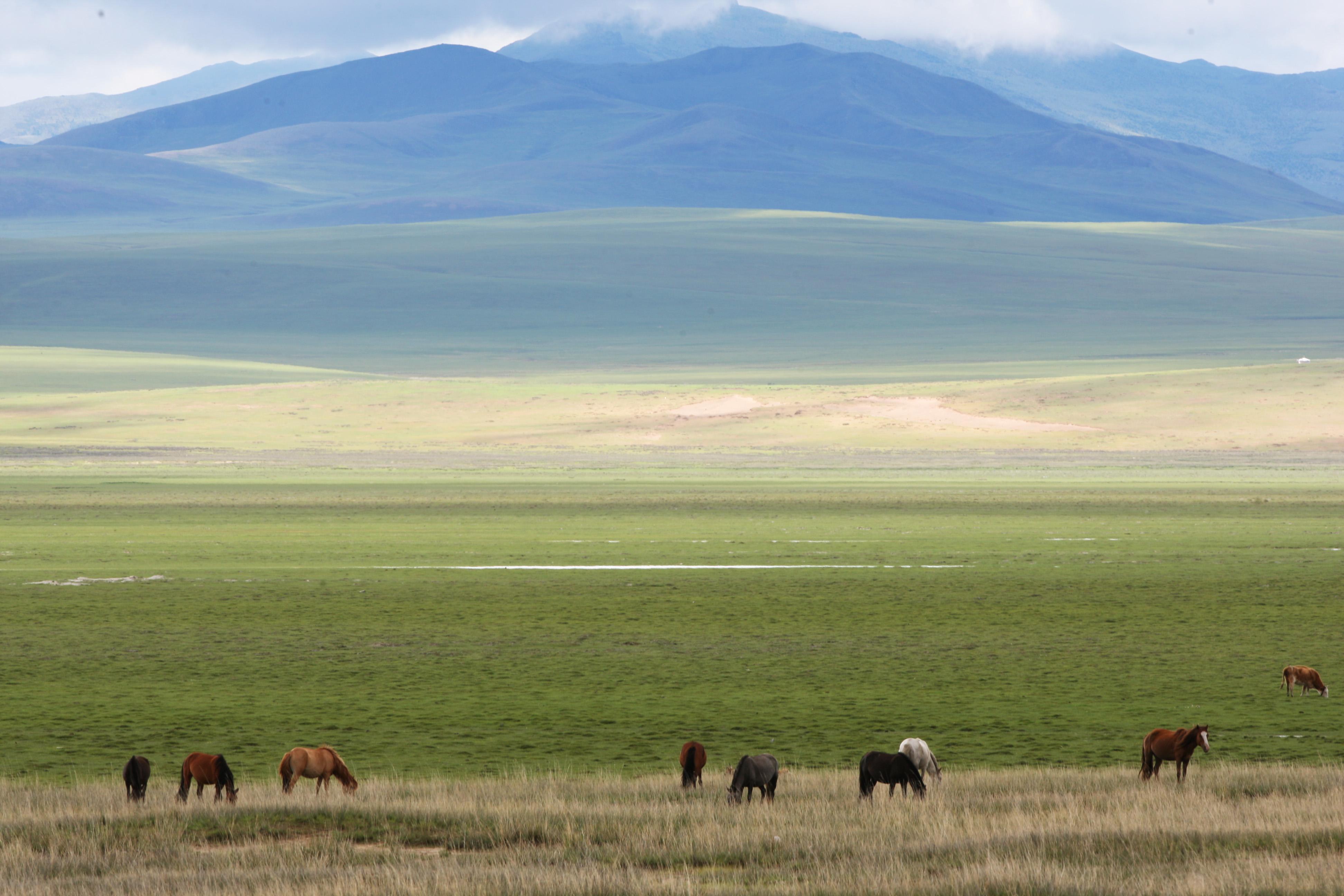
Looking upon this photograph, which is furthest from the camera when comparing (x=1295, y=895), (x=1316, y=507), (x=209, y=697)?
(x=1316, y=507)

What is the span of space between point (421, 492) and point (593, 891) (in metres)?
30.5

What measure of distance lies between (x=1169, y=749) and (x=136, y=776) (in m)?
5.83

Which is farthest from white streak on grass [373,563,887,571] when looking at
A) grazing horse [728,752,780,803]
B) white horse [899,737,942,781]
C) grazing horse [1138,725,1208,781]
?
grazing horse [728,752,780,803]

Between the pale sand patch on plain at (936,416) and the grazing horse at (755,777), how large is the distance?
46614 mm

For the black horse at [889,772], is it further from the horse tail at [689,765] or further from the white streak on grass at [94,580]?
the white streak on grass at [94,580]

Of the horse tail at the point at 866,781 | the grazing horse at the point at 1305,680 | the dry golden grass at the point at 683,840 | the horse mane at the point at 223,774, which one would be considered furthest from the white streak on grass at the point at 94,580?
the horse tail at the point at 866,781

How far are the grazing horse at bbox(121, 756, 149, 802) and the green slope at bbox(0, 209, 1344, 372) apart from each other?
261 ft

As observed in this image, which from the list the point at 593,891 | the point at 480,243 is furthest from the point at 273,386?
the point at 480,243

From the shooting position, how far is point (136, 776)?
343 inches

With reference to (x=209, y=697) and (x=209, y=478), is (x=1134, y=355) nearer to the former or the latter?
(x=209, y=478)

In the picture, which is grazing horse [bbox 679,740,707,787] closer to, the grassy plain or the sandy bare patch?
the grassy plain

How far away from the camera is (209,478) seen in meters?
41.3

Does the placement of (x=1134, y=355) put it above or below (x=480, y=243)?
below

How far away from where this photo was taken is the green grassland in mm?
11953
